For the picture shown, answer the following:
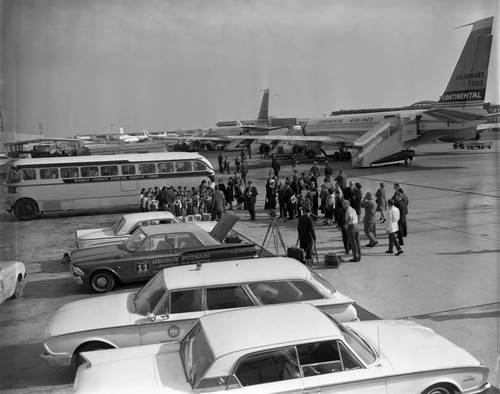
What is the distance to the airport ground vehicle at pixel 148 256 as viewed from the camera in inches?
402

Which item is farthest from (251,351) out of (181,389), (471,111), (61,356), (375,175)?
(471,111)

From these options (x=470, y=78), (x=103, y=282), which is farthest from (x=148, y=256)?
(x=470, y=78)

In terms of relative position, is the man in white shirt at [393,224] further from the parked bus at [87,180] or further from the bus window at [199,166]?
the parked bus at [87,180]

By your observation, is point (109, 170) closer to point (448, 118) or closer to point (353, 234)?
point (353, 234)

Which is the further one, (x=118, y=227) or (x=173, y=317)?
(x=118, y=227)

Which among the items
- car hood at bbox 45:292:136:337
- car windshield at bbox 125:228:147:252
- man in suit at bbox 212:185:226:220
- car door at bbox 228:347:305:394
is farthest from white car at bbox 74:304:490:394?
man in suit at bbox 212:185:226:220

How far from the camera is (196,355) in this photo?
17.2 ft

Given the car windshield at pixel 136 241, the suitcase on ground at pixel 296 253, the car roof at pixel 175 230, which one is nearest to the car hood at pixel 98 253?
the car windshield at pixel 136 241

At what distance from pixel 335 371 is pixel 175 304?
8.79 feet

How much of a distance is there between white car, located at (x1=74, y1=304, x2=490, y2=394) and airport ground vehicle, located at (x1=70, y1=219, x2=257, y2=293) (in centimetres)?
447

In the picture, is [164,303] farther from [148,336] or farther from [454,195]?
[454,195]

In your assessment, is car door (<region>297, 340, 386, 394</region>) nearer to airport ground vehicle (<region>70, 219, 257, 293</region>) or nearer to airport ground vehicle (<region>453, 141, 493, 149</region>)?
airport ground vehicle (<region>70, 219, 257, 293</region>)

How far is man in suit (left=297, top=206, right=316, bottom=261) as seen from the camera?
1174cm

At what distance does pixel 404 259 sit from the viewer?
1186cm
